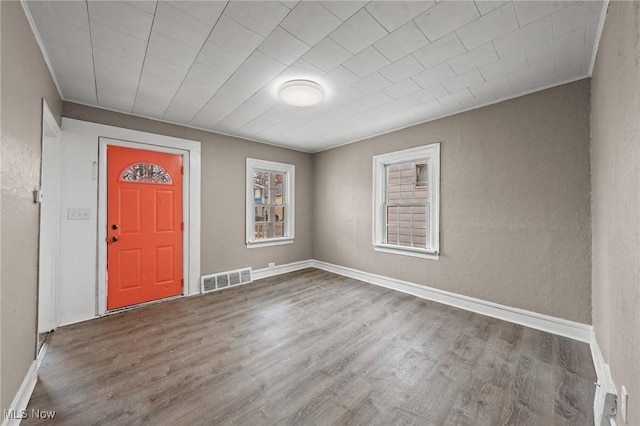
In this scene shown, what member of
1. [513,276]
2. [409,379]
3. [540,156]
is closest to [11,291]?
[409,379]

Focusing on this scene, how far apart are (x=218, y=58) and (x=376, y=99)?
1.72 metres

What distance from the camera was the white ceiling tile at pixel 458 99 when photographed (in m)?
2.82

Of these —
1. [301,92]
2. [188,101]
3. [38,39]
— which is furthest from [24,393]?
[301,92]

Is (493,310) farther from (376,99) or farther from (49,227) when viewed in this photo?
(49,227)

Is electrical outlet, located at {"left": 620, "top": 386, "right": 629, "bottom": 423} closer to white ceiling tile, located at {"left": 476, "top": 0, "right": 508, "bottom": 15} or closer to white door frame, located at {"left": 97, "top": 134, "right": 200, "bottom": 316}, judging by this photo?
white ceiling tile, located at {"left": 476, "top": 0, "right": 508, "bottom": 15}

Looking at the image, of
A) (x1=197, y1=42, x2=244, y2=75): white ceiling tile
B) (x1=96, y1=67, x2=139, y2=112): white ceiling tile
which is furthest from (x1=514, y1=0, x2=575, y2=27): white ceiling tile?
(x1=96, y1=67, x2=139, y2=112): white ceiling tile

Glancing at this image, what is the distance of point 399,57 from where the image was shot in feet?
7.02

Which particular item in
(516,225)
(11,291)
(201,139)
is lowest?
(11,291)

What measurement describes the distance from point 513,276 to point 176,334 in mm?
3753

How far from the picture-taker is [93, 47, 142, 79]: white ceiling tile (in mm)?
2096

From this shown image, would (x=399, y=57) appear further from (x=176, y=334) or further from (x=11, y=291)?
(x=176, y=334)

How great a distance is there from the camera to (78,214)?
2979 millimetres

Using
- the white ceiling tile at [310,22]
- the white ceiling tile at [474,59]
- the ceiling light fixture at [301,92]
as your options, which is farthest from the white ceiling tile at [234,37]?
the white ceiling tile at [474,59]

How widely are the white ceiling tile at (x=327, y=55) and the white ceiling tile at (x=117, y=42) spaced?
132 cm
